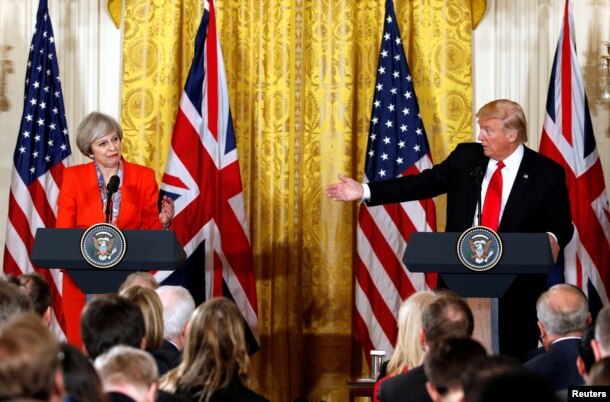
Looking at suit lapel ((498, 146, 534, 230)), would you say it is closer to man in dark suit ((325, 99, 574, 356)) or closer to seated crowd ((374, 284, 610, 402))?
man in dark suit ((325, 99, 574, 356))

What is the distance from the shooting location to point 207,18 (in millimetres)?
8078

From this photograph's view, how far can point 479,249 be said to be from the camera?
557 centimetres

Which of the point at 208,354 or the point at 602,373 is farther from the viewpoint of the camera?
the point at 208,354

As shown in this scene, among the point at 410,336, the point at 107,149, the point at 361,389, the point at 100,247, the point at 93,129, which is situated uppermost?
the point at 93,129

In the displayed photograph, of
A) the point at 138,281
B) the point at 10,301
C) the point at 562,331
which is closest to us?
the point at 10,301

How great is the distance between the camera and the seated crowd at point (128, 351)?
103 inches

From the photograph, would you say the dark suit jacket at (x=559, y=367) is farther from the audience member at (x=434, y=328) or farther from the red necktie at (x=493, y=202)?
the red necktie at (x=493, y=202)

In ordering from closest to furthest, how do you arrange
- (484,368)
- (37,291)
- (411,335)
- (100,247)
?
(484,368), (411,335), (37,291), (100,247)

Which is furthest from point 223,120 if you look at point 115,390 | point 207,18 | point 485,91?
point 115,390

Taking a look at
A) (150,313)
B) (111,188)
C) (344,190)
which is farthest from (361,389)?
(150,313)

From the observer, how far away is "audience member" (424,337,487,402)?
3348 mm

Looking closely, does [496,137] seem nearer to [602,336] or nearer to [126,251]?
[126,251]

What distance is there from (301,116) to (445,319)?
15.2 ft

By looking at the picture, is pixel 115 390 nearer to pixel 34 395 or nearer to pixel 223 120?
pixel 34 395
